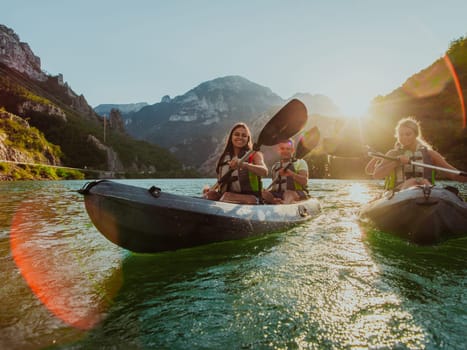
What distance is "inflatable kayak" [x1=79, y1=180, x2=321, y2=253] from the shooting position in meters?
4.04

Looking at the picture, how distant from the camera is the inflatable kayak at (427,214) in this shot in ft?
15.5

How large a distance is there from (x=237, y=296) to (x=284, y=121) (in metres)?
4.65

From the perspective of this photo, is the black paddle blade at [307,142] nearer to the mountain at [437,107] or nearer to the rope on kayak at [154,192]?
the rope on kayak at [154,192]

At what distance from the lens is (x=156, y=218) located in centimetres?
423

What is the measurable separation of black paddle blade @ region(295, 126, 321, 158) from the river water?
4.14m

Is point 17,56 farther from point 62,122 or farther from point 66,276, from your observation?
point 66,276

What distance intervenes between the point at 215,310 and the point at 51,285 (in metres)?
2.02

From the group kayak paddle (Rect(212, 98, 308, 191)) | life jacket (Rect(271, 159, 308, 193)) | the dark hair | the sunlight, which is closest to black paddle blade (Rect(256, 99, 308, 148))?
kayak paddle (Rect(212, 98, 308, 191))

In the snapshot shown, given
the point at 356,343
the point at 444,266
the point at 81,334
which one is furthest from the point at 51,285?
the point at 444,266

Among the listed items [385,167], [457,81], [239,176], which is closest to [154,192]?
[239,176]

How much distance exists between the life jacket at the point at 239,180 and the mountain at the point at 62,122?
2298 inches

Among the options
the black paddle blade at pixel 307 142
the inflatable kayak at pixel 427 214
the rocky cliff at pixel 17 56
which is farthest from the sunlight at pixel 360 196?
the rocky cliff at pixel 17 56

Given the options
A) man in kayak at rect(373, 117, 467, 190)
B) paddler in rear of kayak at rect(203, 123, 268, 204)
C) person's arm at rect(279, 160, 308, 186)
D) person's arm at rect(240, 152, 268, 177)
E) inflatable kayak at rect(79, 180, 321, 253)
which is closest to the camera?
inflatable kayak at rect(79, 180, 321, 253)

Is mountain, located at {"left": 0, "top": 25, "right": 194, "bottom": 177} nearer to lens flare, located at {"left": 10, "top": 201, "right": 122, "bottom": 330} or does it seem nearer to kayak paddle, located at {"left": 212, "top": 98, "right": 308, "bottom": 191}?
lens flare, located at {"left": 10, "top": 201, "right": 122, "bottom": 330}
